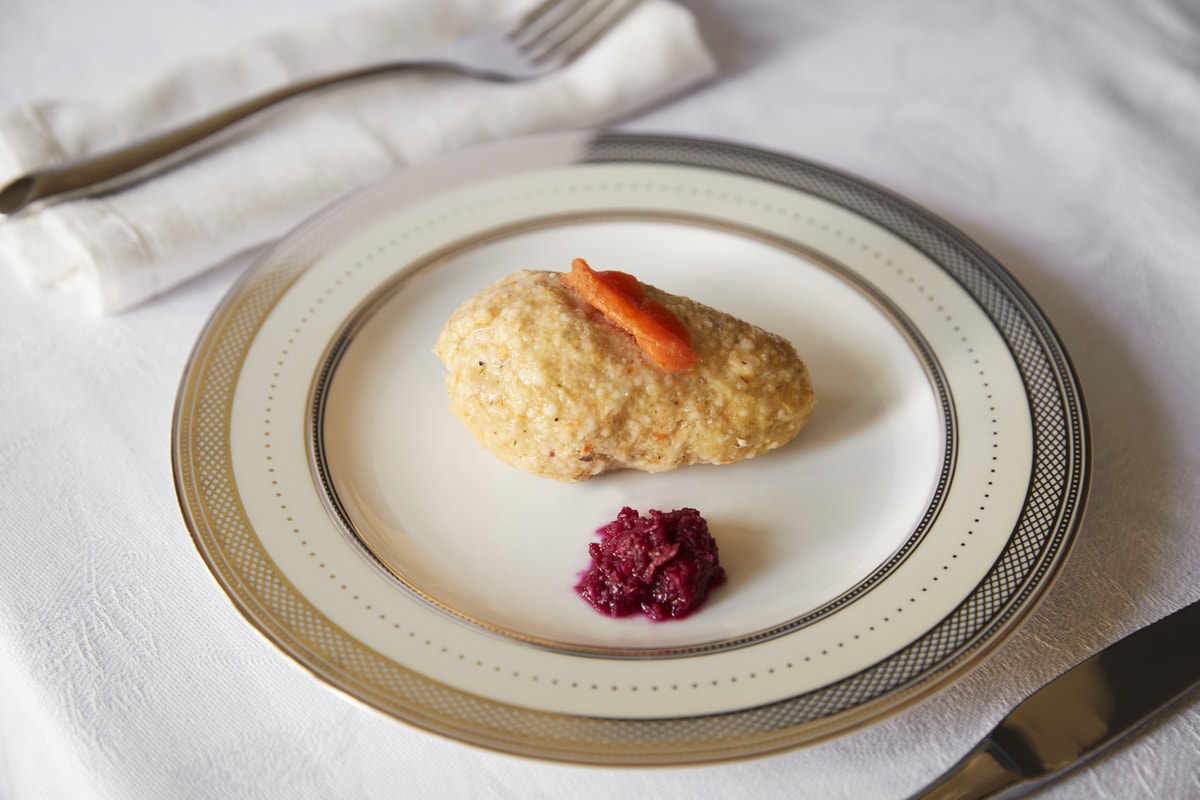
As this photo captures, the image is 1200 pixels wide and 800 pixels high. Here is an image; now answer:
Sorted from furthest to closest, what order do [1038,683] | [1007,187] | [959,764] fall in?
[1007,187] → [1038,683] → [959,764]

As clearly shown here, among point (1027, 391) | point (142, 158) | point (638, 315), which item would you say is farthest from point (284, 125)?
point (1027, 391)

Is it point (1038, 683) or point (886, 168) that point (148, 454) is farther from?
point (886, 168)

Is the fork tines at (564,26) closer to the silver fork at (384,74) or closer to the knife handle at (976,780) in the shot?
the silver fork at (384,74)

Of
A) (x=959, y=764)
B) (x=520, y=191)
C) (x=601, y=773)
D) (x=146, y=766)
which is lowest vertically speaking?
(x=146, y=766)

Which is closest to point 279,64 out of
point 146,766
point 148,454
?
point 148,454

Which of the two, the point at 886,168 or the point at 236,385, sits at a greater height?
the point at 886,168

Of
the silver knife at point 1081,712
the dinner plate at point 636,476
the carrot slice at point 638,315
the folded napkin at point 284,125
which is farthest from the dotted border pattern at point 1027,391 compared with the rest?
the carrot slice at point 638,315

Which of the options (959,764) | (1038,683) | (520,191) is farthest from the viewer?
(520,191)

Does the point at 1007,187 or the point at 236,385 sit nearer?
the point at 236,385
